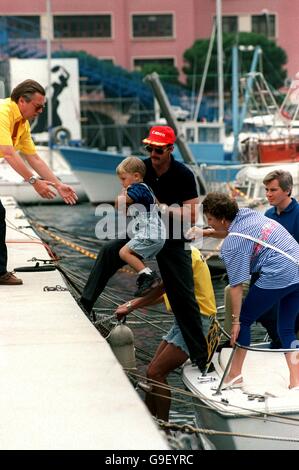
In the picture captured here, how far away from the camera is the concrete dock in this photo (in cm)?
575

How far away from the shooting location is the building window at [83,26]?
7569 cm

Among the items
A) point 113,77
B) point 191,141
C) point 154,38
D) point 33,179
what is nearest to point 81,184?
point 191,141

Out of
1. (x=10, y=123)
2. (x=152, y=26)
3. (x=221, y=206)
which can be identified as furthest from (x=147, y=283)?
(x=152, y=26)

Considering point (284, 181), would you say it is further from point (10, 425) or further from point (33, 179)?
point (10, 425)

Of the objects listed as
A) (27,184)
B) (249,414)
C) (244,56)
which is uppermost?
(249,414)

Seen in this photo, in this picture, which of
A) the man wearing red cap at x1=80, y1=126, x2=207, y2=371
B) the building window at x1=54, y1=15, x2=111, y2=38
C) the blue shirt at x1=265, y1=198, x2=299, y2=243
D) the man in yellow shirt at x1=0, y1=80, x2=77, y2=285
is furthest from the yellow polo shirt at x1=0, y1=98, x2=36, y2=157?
the building window at x1=54, y1=15, x2=111, y2=38

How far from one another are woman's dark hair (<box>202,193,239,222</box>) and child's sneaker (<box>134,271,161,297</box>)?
1.16 meters

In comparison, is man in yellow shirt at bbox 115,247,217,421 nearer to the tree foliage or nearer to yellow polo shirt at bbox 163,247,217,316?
yellow polo shirt at bbox 163,247,217,316

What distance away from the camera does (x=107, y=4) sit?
3007 inches

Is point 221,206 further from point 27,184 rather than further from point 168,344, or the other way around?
point 27,184

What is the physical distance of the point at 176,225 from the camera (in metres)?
8.55

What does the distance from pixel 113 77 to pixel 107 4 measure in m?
18.1

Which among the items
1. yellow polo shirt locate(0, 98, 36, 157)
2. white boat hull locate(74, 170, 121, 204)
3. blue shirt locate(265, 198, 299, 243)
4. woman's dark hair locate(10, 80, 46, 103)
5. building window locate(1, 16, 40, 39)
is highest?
woman's dark hair locate(10, 80, 46, 103)

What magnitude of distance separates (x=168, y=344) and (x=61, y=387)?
2010 millimetres
